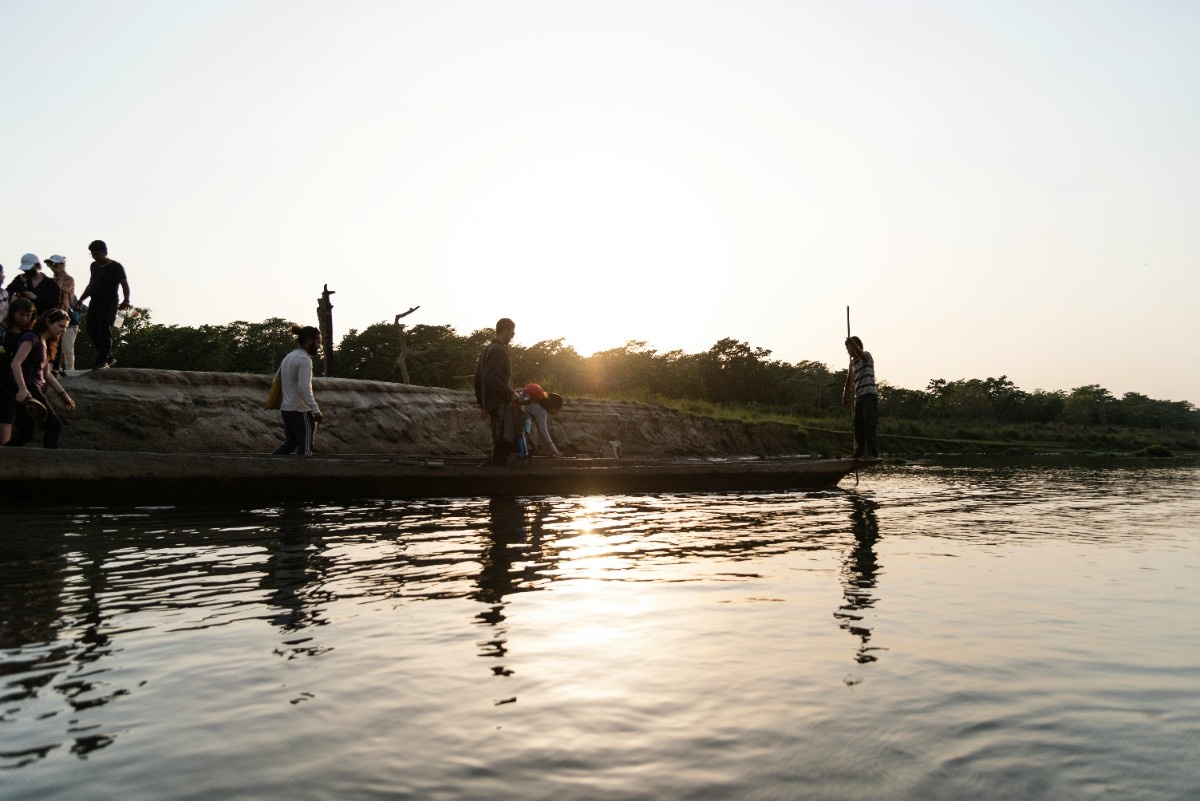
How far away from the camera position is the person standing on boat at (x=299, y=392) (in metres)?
12.1

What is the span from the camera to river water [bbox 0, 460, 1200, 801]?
3.02 m

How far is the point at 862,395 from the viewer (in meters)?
17.2

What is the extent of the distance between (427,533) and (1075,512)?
9658 mm

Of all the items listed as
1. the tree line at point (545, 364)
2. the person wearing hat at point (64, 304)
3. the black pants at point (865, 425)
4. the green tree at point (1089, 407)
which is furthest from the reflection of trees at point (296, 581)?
the green tree at point (1089, 407)

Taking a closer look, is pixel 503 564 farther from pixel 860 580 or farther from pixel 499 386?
pixel 499 386

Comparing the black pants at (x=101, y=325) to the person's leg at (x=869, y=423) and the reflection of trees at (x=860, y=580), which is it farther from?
the person's leg at (x=869, y=423)

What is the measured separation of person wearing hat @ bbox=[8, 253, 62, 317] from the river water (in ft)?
17.7

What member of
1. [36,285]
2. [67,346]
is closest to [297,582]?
[36,285]

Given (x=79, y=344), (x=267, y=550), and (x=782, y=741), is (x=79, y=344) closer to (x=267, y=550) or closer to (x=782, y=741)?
(x=267, y=550)

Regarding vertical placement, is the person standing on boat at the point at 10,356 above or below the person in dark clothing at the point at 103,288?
below

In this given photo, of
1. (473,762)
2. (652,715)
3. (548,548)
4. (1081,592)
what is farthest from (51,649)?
(1081,592)

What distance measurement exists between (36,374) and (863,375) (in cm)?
1310

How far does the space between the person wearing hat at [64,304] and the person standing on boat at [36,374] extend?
1809mm

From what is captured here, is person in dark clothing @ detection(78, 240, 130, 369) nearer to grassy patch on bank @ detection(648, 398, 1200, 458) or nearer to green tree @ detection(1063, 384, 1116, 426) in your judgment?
grassy patch on bank @ detection(648, 398, 1200, 458)
